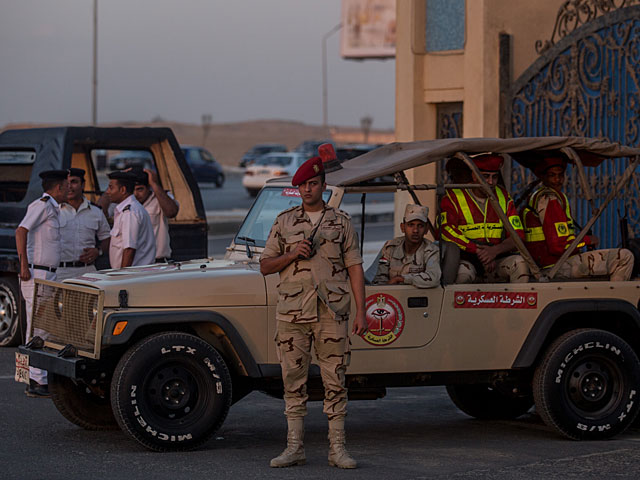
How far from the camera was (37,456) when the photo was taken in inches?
292

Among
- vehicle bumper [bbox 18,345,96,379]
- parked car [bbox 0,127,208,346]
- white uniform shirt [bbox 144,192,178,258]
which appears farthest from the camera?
parked car [bbox 0,127,208,346]

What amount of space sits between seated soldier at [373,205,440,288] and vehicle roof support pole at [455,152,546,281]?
408mm

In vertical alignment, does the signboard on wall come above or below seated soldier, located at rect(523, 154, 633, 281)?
above

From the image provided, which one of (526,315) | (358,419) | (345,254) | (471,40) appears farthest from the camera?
(471,40)

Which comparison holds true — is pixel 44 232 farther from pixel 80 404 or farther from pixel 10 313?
pixel 10 313

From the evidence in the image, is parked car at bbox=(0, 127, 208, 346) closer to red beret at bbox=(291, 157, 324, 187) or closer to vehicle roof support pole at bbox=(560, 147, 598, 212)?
vehicle roof support pole at bbox=(560, 147, 598, 212)

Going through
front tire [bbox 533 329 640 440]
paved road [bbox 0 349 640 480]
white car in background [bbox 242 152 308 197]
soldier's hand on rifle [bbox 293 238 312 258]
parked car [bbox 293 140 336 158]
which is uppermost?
parked car [bbox 293 140 336 158]

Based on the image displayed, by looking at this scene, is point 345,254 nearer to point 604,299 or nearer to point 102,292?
point 102,292

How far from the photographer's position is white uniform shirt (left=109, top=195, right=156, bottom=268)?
31.6 ft

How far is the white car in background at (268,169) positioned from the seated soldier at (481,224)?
3708 cm

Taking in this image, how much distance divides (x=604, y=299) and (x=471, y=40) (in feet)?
27.5

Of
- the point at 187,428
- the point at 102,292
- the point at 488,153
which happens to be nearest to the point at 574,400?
the point at 488,153

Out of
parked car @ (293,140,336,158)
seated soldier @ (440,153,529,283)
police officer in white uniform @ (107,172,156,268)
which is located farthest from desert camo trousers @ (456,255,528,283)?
parked car @ (293,140,336,158)

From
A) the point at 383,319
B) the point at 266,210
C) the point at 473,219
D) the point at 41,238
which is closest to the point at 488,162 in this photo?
the point at 473,219
